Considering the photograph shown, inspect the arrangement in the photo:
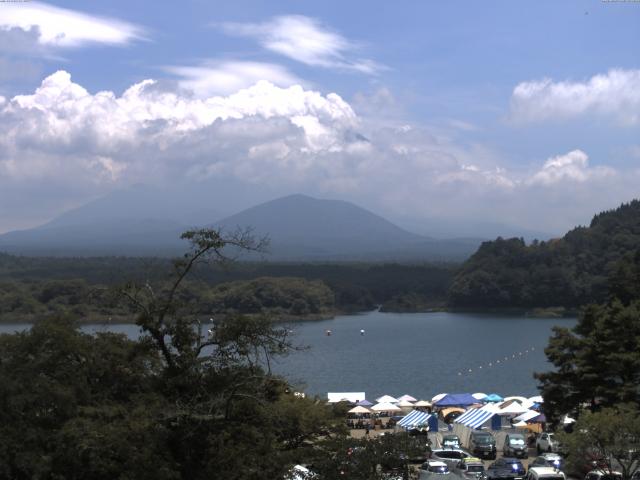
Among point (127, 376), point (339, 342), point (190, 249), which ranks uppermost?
point (190, 249)

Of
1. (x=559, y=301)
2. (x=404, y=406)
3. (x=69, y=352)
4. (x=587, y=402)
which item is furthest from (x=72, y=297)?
(x=69, y=352)

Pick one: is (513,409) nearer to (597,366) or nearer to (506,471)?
(597,366)

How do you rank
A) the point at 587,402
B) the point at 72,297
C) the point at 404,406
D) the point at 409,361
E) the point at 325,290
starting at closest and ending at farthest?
the point at 587,402 → the point at 404,406 → the point at 409,361 → the point at 72,297 → the point at 325,290

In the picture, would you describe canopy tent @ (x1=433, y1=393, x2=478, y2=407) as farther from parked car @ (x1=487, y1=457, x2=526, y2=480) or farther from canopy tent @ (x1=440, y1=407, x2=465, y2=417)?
parked car @ (x1=487, y1=457, x2=526, y2=480)

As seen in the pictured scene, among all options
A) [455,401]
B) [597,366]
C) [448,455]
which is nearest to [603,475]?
[448,455]

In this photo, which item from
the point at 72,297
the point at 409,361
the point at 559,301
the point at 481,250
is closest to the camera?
the point at 409,361

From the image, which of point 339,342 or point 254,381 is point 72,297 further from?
point 254,381

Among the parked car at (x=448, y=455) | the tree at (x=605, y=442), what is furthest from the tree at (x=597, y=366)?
the tree at (x=605, y=442)

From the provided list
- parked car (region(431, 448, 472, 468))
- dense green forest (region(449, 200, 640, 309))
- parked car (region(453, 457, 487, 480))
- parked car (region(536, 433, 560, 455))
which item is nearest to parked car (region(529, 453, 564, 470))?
parked car (region(453, 457, 487, 480))
